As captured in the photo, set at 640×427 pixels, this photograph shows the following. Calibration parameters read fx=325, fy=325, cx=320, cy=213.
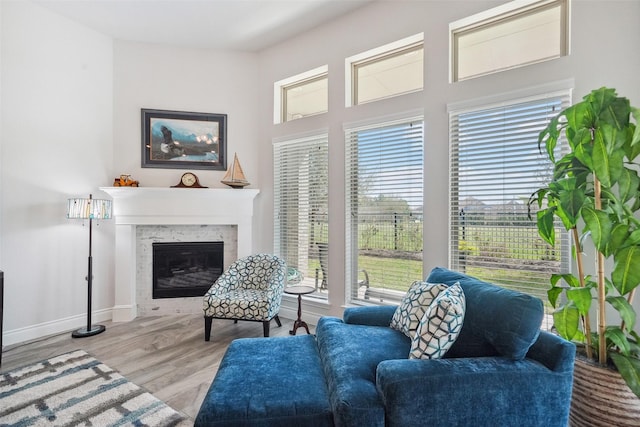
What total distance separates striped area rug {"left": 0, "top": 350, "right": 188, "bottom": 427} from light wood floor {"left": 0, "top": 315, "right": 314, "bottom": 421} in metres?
0.10

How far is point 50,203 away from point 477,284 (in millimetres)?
4091

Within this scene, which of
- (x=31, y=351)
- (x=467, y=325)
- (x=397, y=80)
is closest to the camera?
(x=467, y=325)

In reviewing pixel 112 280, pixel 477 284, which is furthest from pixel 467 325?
pixel 112 280

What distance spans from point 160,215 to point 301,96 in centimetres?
224

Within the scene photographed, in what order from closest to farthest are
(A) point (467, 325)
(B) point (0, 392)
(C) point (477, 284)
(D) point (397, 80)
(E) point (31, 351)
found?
(A) point (467, 325)
(C) point (477, 284)
(B) point (0, 392)
(E) point (31, 351)
(D) point (397, 80)

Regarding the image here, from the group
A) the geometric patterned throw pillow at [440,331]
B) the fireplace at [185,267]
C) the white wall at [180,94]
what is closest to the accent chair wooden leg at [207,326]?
the fireplace at [185,267]

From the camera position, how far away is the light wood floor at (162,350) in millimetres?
2322

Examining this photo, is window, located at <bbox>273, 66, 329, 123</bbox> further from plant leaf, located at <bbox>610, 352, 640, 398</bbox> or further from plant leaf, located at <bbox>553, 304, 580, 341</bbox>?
plant leaf, located at <bbox>610, 352, 640, 398</bbox>

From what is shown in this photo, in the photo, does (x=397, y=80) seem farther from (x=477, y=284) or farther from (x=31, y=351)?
(x=31, y=351)

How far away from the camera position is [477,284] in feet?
6.13

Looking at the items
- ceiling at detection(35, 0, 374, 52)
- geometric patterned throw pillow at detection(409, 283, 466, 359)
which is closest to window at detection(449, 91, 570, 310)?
geometric patterned throw pillow at detection(409, 283, 466, 359)

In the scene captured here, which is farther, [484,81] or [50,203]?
[50,203]

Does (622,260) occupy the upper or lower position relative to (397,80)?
lower

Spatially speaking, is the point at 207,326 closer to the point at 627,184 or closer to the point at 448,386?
the point at 448,386
